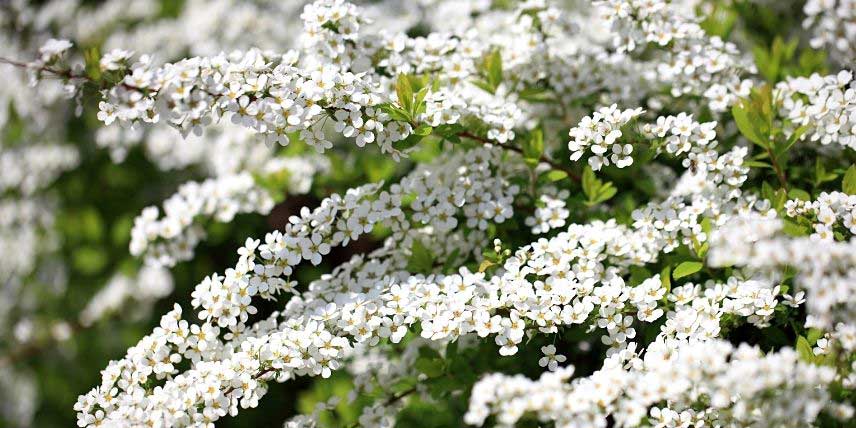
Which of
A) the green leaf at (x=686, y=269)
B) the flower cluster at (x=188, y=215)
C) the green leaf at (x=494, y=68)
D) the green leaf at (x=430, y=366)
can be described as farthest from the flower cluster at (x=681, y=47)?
the flower cluster at (x=188, y=215)

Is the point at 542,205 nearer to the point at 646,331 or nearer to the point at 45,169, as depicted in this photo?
the point at 646,331

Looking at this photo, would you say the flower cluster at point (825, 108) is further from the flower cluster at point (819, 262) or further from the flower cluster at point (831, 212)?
the flower cluster at point (819, 262)

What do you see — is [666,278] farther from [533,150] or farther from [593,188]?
[533,150]

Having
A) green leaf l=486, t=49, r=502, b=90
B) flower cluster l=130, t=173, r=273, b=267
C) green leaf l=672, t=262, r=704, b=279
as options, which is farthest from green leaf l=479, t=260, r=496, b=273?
flower cluster l=130, t=173, r=273, b=267

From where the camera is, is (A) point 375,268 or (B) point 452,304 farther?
(A) point 375,268

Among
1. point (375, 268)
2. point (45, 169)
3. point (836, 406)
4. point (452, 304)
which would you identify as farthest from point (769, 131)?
point (45, 169)

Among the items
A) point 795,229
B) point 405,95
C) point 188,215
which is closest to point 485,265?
point 405,95

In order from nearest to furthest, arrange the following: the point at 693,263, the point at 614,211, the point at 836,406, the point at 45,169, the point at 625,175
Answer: the point at 836,406 → the point at 693,263 → the point at 614,211 → the point at 625,175 → the point at 45,169
